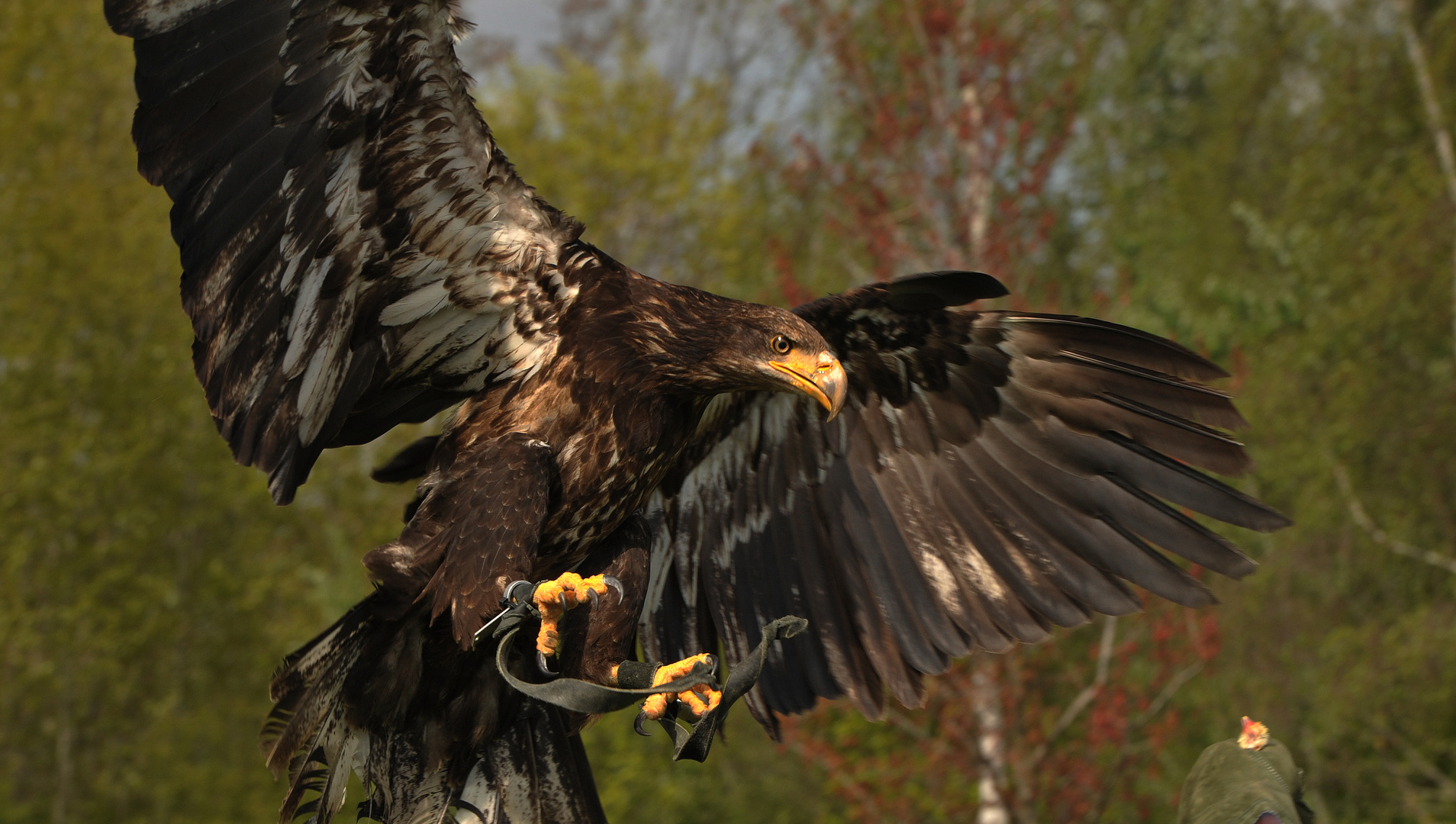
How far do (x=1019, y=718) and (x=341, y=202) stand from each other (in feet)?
25.8

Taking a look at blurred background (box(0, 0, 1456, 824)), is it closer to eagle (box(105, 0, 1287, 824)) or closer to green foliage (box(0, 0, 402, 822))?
green foliage (box(0, 0, 402, 822))

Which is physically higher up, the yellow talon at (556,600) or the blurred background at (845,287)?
the blurred background at (845,287)

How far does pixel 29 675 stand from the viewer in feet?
37.6

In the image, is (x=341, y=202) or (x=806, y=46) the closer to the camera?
(x=341, y=202)

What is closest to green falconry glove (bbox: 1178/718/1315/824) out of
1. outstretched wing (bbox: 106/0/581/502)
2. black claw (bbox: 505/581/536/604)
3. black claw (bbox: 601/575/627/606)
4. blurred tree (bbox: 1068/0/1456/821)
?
black claw (bbox: 601/575/627/606)

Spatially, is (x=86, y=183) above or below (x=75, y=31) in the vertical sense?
below

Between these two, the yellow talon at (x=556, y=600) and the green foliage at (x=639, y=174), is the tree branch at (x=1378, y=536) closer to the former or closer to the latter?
the green foliage at (x=639, y=174)

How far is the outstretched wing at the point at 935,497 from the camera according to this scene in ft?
11.3

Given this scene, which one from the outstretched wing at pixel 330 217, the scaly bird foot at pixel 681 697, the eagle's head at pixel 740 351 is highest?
the outstretched wing at pixel 330 217

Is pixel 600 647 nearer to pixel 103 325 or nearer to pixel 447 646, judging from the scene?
pixel 447 646

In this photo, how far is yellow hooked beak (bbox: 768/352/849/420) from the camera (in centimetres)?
318

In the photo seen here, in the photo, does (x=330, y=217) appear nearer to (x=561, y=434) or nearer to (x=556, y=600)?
(x=561, y=434)

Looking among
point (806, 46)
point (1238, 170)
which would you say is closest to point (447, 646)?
point (806, 46)

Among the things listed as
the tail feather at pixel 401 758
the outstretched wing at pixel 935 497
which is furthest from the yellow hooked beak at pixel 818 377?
the tail feather at pixel 401 758
